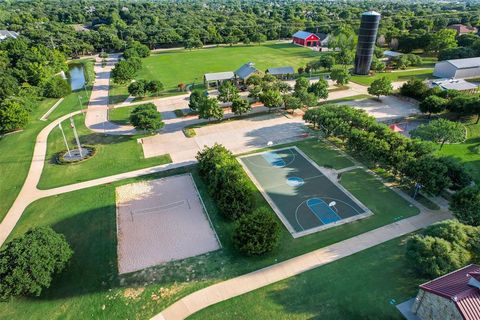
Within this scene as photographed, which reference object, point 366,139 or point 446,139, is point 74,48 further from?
point 446,139

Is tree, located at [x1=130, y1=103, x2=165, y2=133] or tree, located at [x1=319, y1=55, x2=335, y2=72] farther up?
tree, located at [x1=319, y1=55, x2=335, y2=72]

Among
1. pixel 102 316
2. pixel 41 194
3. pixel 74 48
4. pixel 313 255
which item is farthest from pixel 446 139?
pixel 74 48

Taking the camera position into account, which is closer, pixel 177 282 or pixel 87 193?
pixel 177 282

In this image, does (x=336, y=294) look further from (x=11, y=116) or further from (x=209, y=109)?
(x=11, y=116)

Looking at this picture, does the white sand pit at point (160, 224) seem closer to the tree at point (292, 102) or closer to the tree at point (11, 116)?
the tree at point (292, 102)

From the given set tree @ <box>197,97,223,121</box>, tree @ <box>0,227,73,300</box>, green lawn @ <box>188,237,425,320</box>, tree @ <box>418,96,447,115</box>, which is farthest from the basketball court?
tree @ <box>418,96,447,115</box>

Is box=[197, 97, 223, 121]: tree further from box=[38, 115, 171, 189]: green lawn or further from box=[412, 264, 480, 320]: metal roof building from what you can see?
box=[412, 264, 480, 320]: metal roof building

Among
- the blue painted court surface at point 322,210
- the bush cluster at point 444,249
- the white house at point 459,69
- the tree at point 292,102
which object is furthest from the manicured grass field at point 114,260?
the white house at point 459,69
